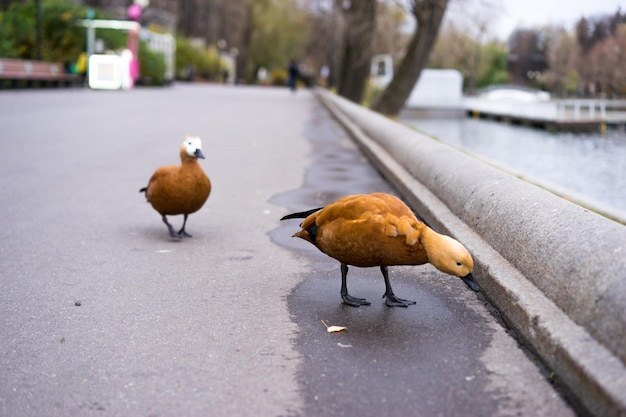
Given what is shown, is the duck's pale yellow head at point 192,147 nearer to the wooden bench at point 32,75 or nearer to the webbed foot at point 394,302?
the webbed foot at point 394,302

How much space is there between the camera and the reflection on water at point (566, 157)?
1585 cm

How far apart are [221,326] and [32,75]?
1224 inches

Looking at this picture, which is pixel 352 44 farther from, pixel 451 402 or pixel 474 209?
pixel 451 402

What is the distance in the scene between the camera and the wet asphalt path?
3.57 m

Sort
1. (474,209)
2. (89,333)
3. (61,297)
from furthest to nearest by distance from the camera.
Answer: (474,209), (61,297), (89,333)

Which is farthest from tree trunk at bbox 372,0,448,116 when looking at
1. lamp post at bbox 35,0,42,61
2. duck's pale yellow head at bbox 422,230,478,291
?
duck's pale yellow head at bbox 422,230,478,291

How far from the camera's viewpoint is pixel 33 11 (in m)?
40.2

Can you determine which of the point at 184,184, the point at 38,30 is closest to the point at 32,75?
the point at 38,30

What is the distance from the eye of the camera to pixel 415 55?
86.4ft

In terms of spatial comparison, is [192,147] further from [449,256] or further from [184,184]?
[449,256]

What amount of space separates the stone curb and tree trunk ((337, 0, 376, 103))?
24639 mm

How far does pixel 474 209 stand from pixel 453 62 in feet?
275

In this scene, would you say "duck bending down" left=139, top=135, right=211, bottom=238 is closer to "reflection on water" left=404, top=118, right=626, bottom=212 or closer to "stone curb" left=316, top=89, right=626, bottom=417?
"stone curb" left=316, top=89, right=626, bottom=417

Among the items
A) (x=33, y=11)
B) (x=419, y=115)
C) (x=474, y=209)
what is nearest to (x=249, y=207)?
(x=474, y=209)
